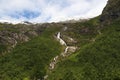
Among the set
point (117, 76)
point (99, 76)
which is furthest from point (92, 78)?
point (117, 76)

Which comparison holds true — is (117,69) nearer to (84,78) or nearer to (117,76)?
(117,76)

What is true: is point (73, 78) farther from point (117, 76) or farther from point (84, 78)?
point (117, 76)

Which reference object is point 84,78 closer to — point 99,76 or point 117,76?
point 99,76

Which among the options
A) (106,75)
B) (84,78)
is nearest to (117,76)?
(106,75)

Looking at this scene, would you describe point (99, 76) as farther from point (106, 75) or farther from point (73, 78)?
point (73, 78)

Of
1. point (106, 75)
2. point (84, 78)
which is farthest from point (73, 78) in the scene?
point (106, 75)
